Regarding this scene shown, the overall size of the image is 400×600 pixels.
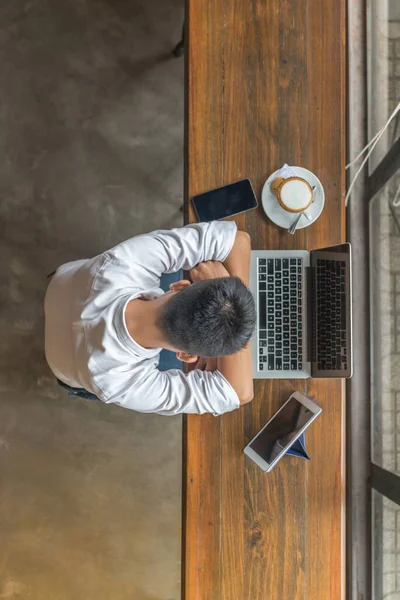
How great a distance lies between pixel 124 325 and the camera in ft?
3.28

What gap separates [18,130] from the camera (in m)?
2.06

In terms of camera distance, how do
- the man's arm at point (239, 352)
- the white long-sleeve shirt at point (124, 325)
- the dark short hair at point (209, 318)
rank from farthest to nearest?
the man's arm at point (239, 352)
the white long-sleeve shirt at point (124, 325)
the dark short hair at point (209, 318)

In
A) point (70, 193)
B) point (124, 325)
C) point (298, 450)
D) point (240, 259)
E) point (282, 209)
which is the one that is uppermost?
point (70, 193)

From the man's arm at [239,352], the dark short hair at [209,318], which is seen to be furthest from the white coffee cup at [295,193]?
the dark short hair at [209,318]

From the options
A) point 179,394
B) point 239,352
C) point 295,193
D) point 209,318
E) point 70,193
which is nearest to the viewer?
point 209,318

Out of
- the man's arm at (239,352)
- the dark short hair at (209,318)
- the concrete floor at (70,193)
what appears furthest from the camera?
the concrete floor at (70,193)

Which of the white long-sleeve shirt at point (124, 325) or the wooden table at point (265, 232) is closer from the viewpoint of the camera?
the white long-sleeve shirt at point (124, 325)

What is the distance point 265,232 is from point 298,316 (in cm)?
28

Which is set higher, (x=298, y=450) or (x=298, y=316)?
(x=298, y=316)

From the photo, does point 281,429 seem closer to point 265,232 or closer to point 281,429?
point 281,429

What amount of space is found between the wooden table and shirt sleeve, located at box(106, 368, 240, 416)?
203 millimetres

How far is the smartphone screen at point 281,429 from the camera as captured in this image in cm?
138

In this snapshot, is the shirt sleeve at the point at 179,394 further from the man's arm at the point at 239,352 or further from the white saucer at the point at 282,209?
the white saucer at the point at 282,209

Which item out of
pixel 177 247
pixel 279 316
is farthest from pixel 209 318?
pixel 279 316
